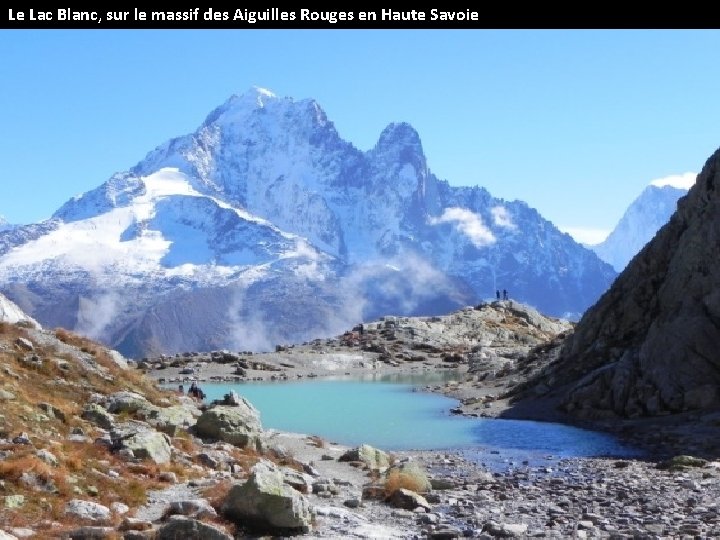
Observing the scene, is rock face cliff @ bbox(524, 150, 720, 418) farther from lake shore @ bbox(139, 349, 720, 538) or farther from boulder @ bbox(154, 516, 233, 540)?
boulder @ bbox(154, 516, 233, 540)

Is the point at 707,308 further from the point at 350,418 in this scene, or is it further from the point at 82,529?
the point at 82,529

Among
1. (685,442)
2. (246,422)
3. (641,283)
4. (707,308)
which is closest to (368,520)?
(246,422)

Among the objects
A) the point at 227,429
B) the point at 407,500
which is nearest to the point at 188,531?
the point at 407,500

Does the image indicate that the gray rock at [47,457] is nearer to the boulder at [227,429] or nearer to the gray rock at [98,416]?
the gray rock at [98,416]

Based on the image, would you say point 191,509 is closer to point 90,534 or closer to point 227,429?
point 90,534

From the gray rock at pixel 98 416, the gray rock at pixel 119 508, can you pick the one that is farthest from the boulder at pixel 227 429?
the gray rock at pixel 119 508

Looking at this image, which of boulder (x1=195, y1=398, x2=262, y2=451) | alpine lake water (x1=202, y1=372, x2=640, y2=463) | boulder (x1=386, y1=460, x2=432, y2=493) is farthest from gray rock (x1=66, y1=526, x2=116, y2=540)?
alpine lake water (x1=202, y1=372, x2=640, y2=463)
